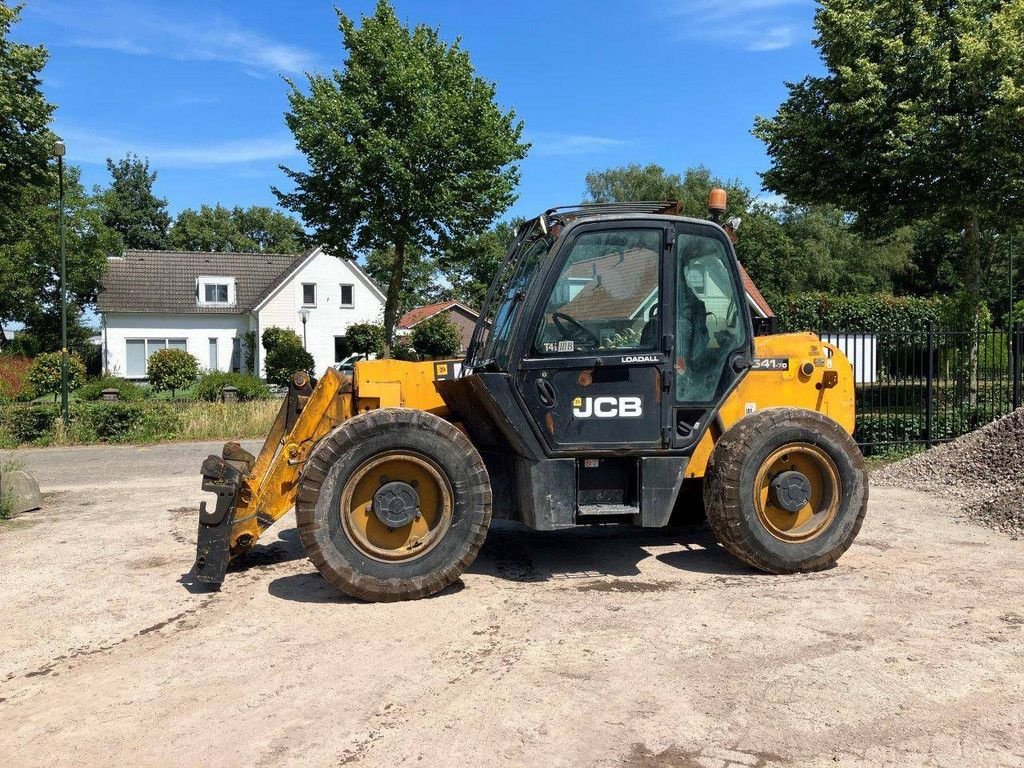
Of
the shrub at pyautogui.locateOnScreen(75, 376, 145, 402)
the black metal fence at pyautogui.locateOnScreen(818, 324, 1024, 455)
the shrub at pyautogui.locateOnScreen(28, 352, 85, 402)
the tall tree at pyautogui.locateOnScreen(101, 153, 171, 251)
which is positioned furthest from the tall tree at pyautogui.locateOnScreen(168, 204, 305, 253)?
the black metal fence at pyautogui.locateOnScreen(818, 324, 1024, 455)

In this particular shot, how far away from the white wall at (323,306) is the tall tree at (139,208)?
33.5m

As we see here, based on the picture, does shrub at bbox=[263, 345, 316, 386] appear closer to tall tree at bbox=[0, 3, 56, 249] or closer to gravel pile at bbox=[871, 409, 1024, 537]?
tall tree at bbox=[0, 3, 56, 249]

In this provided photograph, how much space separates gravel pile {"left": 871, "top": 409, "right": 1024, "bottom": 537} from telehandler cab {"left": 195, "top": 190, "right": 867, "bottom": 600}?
2967 millimetres

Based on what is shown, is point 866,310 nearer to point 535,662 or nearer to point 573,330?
point 573,330

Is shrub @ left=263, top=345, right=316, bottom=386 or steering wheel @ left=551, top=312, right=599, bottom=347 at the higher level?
shrub @ left=263, top=345, right=316, bottom=386

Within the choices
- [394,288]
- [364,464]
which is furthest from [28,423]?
[364,464]

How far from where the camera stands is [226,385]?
22.9 metres

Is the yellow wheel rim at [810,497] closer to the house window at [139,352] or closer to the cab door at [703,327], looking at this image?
the cab door at [703,327]

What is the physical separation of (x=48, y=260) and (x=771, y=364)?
40.0 meters

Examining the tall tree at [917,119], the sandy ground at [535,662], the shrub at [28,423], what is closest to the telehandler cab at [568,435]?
the sandy ground at [535,662]

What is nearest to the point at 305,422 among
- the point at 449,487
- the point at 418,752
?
the point at 449,487

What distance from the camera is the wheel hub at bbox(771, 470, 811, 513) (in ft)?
20.2

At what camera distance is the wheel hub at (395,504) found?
18.6 feet

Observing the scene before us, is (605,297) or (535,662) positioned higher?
(605,297)
